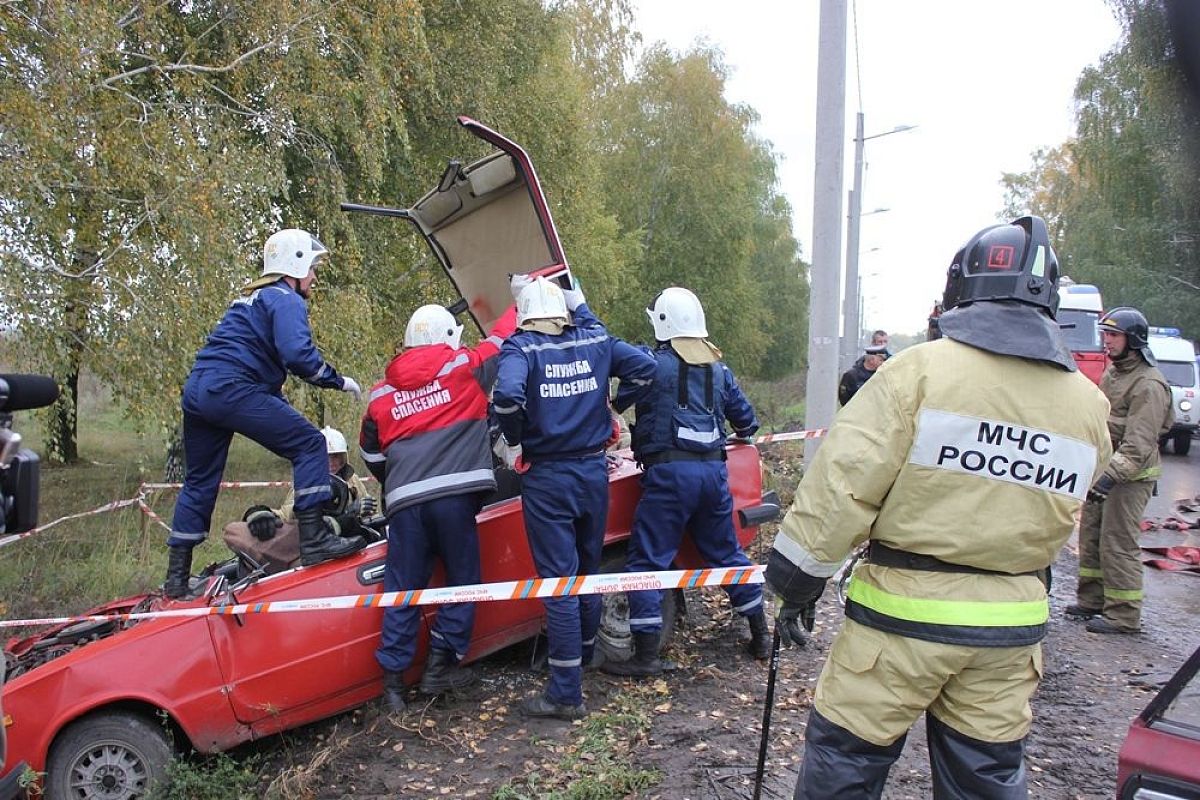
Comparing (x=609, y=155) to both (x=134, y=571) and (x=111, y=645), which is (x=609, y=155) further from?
(x=111, y=645)

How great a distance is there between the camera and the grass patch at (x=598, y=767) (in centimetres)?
365

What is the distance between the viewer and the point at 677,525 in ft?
15.5

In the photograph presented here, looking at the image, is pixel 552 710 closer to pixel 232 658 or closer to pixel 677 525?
pixel 677 525

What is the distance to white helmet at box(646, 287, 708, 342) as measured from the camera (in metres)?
4.84

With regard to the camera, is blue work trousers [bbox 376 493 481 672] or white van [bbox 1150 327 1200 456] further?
white van [bbox 1150 327 1200 456]

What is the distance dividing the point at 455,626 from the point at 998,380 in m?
2.85

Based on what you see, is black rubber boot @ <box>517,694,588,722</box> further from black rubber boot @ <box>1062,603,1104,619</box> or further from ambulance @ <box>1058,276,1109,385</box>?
ambulance @ <box>1058,276,1109,385</box>

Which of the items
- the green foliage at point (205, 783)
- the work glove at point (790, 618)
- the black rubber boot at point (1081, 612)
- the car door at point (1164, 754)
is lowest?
the black rubber boot at point (1081, 612)

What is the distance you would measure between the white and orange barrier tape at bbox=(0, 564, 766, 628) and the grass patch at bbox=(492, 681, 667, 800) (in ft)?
1.97

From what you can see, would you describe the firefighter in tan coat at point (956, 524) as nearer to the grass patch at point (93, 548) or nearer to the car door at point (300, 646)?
the car door at point (300, 646)

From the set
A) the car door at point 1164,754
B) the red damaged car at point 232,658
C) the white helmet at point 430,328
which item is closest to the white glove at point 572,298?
the red damaged car at point 232,658

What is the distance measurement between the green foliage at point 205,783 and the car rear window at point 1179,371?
18.7 m

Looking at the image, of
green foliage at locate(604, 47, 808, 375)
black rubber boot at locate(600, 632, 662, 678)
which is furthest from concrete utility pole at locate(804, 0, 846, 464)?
green foliage at locate(604, 47, 808, 375)

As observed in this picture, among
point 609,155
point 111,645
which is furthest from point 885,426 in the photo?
point 609,155
